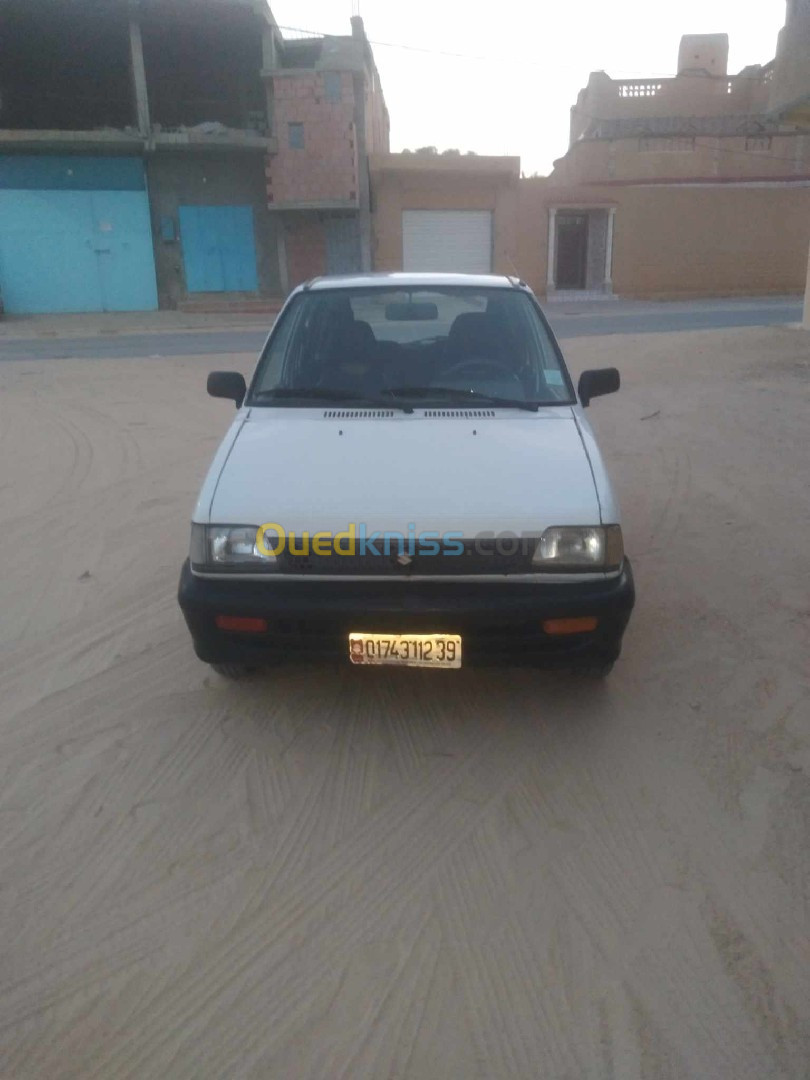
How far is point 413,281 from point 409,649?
89.7 inches

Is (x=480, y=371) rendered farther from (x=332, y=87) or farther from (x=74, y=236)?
(x=74, y=236)

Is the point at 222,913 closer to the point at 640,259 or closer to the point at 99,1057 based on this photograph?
the point at 99,1057

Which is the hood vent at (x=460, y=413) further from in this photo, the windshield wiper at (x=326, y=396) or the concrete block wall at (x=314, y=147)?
the concrete block wall at (x=314, y=147)

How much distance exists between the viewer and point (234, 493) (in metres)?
3.28

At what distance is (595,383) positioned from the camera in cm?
432

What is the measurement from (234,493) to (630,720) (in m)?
1.79

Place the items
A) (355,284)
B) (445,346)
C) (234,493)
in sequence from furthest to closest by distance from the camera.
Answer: (355,284) → (445,346) → (234,493)

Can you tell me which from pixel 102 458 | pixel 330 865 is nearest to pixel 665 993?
pixel 330 865

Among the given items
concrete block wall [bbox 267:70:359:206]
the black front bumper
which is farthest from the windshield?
concrete block wall [bbox 267:70:359:206]

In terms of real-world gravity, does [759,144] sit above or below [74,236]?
above

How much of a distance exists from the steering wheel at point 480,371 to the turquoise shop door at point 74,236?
22667mm

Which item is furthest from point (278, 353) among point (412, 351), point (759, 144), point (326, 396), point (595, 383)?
point (759, 144)

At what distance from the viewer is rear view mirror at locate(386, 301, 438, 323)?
4.43m

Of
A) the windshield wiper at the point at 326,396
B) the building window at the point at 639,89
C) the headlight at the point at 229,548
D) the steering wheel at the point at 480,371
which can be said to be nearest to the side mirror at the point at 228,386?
the windshield wiper at the point at 326,396
